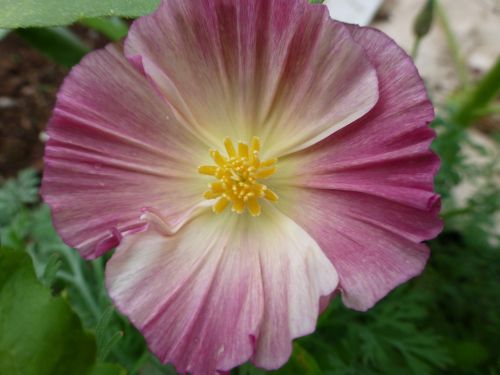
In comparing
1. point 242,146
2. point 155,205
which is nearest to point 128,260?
point 155,205

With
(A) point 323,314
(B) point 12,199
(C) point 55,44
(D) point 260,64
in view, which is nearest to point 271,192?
(D) point 260,64

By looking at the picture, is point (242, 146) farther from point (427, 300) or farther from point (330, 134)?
point (427, 300)

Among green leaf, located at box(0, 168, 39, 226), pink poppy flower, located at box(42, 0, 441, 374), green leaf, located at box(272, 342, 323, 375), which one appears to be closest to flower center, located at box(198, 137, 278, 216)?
pink poppy flower, located at box(42, 0, 441, 374)

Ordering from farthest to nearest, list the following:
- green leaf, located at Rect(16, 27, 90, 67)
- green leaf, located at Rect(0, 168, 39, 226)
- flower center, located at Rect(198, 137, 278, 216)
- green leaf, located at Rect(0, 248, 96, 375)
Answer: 1. green leaf, located at Rect(0, 168, 39, 226)
2. green leaf, located at Rect(16, 27, 90, 67)
3. flower center, located at Rect(198, 137, 278, 216)
4. green leaf, located at Rect(0, 248, 96, 375)

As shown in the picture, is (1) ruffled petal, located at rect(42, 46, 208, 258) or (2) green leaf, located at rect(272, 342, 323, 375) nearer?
(1) ruffled petal, located at rect(42, 46, 208, 258)

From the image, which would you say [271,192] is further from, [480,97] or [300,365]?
[480,97]

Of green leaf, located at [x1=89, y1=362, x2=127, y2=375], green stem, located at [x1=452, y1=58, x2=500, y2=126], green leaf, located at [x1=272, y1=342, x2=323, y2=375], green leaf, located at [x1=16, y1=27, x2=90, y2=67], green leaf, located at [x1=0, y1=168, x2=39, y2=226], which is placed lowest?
green leaf, located at [x1=272, y1=342, x2=323, y2=375]

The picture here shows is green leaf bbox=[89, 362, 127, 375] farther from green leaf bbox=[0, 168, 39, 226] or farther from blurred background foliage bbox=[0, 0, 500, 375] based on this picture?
green leaf bbox=[0, 168, 39, 226]

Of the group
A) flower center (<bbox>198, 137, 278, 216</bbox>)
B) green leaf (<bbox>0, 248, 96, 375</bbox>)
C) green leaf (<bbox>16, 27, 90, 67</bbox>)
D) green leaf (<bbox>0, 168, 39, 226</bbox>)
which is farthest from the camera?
green leaf (<bbox>0, 168, 39, 226</bbox>)
